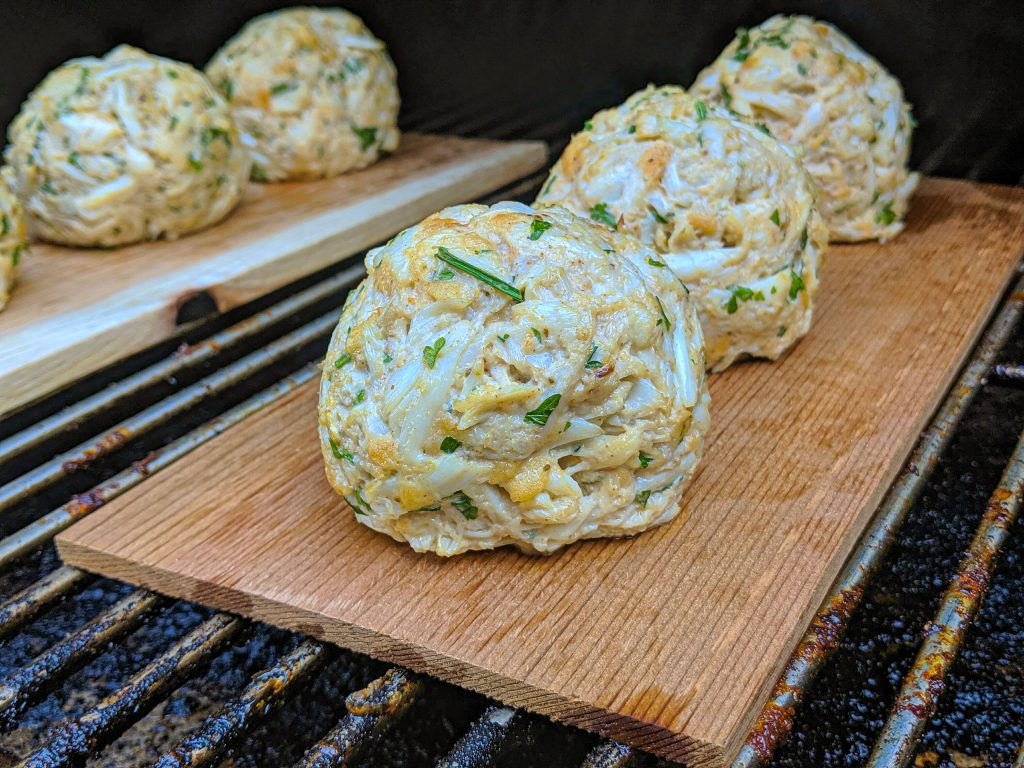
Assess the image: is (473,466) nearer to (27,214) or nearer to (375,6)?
(27,214)

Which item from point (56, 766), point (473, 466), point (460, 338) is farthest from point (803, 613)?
point (56, 766)

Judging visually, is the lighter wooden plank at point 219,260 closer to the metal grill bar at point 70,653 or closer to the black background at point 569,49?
the black background at point 569,49

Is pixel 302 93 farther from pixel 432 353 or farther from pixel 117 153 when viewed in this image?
pixel 432 353

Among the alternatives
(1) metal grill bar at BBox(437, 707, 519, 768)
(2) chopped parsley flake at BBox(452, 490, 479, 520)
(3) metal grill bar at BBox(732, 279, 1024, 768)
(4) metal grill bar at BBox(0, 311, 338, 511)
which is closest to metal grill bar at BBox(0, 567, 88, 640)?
(4) metal grill bar at BBox(0, 311, 338, 511)

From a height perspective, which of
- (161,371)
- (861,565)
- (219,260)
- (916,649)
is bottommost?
(916,649)

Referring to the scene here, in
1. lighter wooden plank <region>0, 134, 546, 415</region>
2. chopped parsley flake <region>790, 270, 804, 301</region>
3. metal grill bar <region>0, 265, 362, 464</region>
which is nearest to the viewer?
metal grill bar <region>0, 265, 362, 464</region>

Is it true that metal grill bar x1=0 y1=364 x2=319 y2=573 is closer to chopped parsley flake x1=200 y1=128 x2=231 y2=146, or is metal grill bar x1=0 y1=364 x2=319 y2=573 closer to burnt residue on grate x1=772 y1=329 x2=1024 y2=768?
chopped parsley flake x1=200 y1=128 x2=231 y2=146

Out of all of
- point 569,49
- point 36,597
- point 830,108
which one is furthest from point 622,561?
point 569,49
